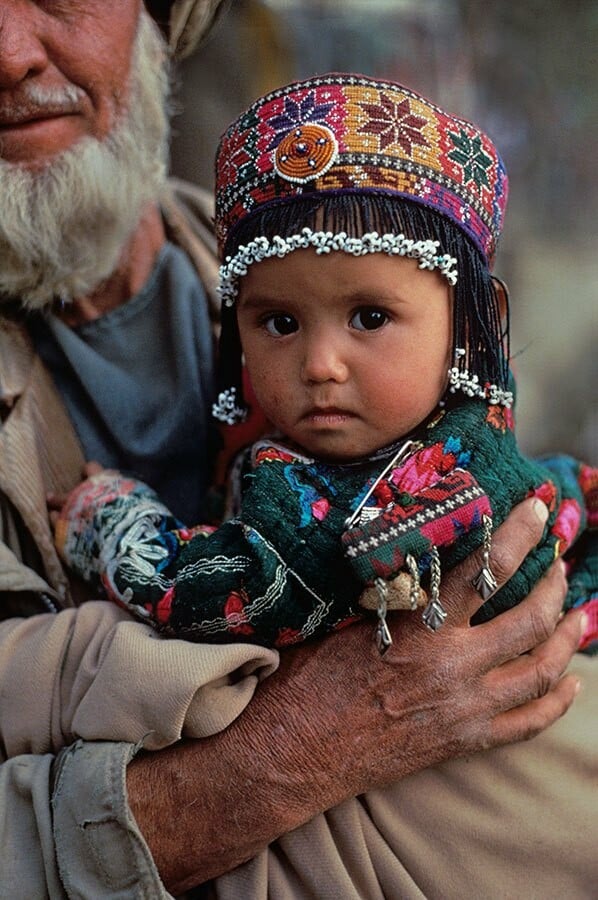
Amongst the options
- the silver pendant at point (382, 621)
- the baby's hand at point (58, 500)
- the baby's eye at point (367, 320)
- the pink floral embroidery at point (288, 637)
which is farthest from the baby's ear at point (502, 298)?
the baby's hand at point (58, 500)

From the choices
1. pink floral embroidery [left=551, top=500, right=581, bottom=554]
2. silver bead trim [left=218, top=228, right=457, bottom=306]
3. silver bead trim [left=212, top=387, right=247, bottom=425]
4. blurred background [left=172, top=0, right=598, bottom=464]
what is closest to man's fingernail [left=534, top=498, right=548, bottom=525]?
pink floral embroidery [left=551, top=500, right=581, bottom=554]

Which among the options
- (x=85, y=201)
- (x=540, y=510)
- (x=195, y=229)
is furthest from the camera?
(x=195, y=229)

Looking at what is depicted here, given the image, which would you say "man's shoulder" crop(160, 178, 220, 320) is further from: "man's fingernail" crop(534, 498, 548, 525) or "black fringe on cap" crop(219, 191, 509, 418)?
"man's fingernail" crop(534, 498, 548, 525)

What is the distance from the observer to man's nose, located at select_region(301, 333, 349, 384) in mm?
1697

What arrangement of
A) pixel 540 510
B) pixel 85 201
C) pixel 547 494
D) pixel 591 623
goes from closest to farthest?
pixel 540 510, pixel 547 494, pixel 591 623, pixel 85 201

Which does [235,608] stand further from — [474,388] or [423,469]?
[474,388]

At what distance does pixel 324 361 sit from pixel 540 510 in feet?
1.81

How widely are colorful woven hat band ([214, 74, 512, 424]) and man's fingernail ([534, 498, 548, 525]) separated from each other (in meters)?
0.23

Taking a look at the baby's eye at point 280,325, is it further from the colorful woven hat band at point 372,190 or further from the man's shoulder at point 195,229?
the man's shoulder at point 195,229

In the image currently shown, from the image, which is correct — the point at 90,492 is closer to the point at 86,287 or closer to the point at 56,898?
the point at 86,287

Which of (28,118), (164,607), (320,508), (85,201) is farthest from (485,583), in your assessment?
(28,118)

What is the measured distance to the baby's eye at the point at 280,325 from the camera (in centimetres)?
178

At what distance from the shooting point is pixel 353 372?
1.73 m

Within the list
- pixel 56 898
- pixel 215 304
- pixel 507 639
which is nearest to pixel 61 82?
pixel 215 304
